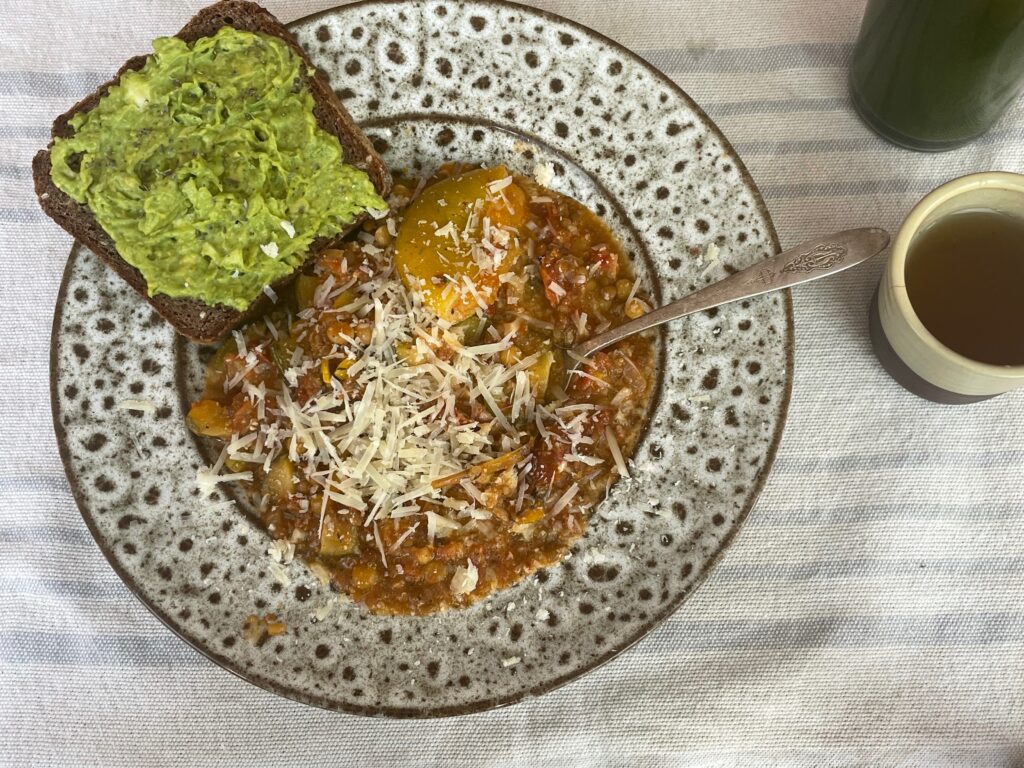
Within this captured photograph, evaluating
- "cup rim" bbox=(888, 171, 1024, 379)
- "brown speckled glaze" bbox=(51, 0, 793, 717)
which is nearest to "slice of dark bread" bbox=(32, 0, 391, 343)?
"brown speckled glaze" bbox=(51, 0, 793, 717)

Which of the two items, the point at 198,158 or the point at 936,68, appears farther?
A: the point at 936,68

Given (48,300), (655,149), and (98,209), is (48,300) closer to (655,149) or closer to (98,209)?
(98,209)

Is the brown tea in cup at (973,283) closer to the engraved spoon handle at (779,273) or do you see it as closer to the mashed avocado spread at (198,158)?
the engraved spoon handle at (779,273)

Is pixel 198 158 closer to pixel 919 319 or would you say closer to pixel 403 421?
pixel 403 421

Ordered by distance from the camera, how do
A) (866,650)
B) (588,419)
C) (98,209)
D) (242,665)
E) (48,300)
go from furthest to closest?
(48,300) < (866,650) < (588,419) < (242,665) < (98,209)

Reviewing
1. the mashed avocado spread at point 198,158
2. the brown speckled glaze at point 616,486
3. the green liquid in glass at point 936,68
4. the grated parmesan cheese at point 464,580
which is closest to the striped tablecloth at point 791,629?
the green liquid in glass at point 936,68

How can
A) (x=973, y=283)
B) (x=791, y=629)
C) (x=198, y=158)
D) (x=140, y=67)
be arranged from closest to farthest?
(x=198, y=158)
(x=140, y=67)
(x=973, y=283)
(x=791, y=629)

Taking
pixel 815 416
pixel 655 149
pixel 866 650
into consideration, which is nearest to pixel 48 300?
pixel 655 149

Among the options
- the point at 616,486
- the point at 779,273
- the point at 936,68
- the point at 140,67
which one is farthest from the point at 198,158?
the point at 936,68
